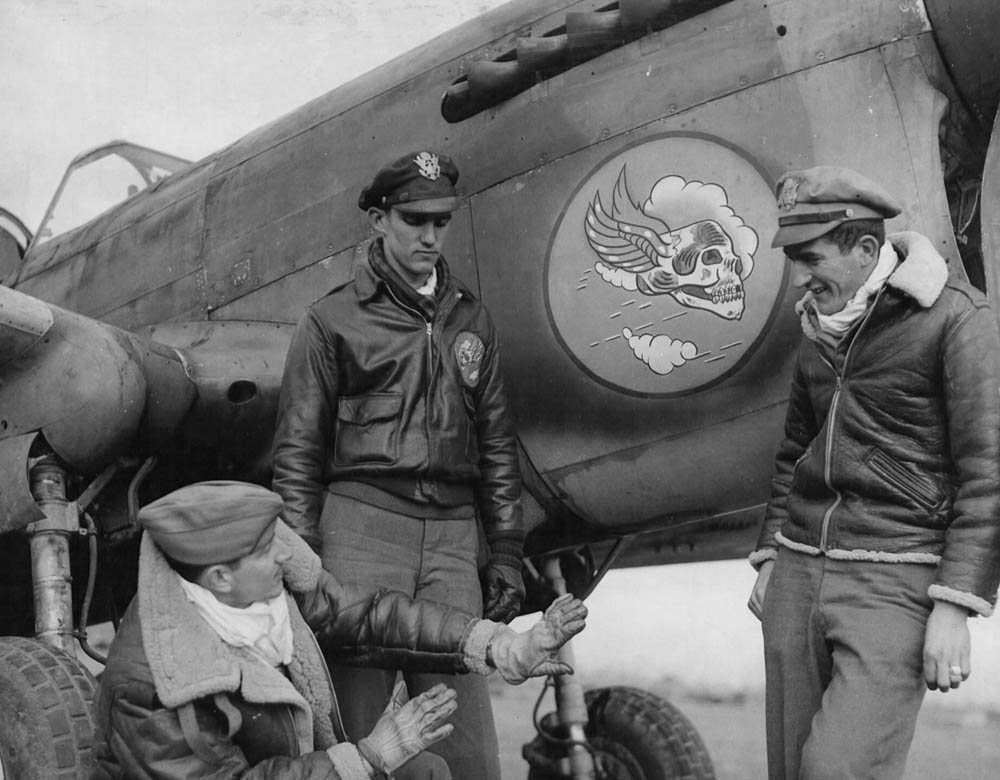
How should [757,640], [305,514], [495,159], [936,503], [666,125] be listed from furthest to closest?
[757,640], [495,159], [666,125], [305,514], [936,503]

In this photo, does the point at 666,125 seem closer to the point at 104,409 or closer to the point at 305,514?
the point at 305,514

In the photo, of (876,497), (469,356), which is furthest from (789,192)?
(469,356)

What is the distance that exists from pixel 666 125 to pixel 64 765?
216cm

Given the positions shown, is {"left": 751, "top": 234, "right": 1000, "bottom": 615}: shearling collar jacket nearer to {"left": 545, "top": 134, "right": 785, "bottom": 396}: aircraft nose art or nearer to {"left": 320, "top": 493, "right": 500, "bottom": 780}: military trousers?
{"left": 545, "top": 134, "right": 785, "bottom": 396}: aircraft nose art

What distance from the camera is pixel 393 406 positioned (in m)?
3.04

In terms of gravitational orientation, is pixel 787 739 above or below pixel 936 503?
below

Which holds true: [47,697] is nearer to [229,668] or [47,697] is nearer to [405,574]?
[405,574]

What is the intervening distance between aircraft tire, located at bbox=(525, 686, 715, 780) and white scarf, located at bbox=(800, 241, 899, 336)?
2.31 metres

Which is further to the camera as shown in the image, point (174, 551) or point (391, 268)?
point (391, 268)

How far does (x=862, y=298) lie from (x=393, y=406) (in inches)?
44.9

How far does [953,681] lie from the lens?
219cm

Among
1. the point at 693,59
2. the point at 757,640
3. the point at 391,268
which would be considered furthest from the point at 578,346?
the point at 757,640

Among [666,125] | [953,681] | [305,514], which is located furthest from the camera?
[666,125]

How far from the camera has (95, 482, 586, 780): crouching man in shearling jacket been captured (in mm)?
2109
